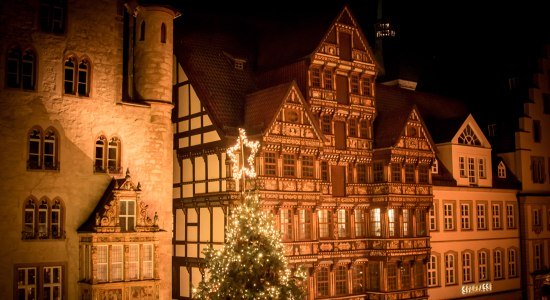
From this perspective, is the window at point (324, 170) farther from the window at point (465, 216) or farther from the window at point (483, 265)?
the window at point (483, 265)

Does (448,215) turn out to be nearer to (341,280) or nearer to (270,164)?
(341,280)

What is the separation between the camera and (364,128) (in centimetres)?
4191

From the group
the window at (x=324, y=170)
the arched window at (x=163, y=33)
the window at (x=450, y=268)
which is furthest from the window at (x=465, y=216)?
the arched window at (x=163, y=33)

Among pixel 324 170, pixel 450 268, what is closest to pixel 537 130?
pixel 450 268

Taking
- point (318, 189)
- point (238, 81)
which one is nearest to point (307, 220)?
point (318, 189)

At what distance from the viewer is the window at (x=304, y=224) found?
37.3 metres

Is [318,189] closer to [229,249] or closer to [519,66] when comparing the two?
[229,249]

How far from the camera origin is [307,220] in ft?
124

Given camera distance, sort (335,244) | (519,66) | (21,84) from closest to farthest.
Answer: (21,84) → (335,244) → (519,66)

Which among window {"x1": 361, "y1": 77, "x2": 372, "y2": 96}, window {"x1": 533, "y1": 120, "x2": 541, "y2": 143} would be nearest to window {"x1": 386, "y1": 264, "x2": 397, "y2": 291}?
window {"x1": 361, "y1": 77, "x2": 372, "y2": 96}

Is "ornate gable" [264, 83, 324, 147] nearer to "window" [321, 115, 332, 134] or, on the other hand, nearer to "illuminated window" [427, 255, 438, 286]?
"window" [321, 115, 332, 134]

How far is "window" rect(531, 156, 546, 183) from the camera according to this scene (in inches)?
2050

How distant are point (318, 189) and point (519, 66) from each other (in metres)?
24.8

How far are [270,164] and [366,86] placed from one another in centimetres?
971
